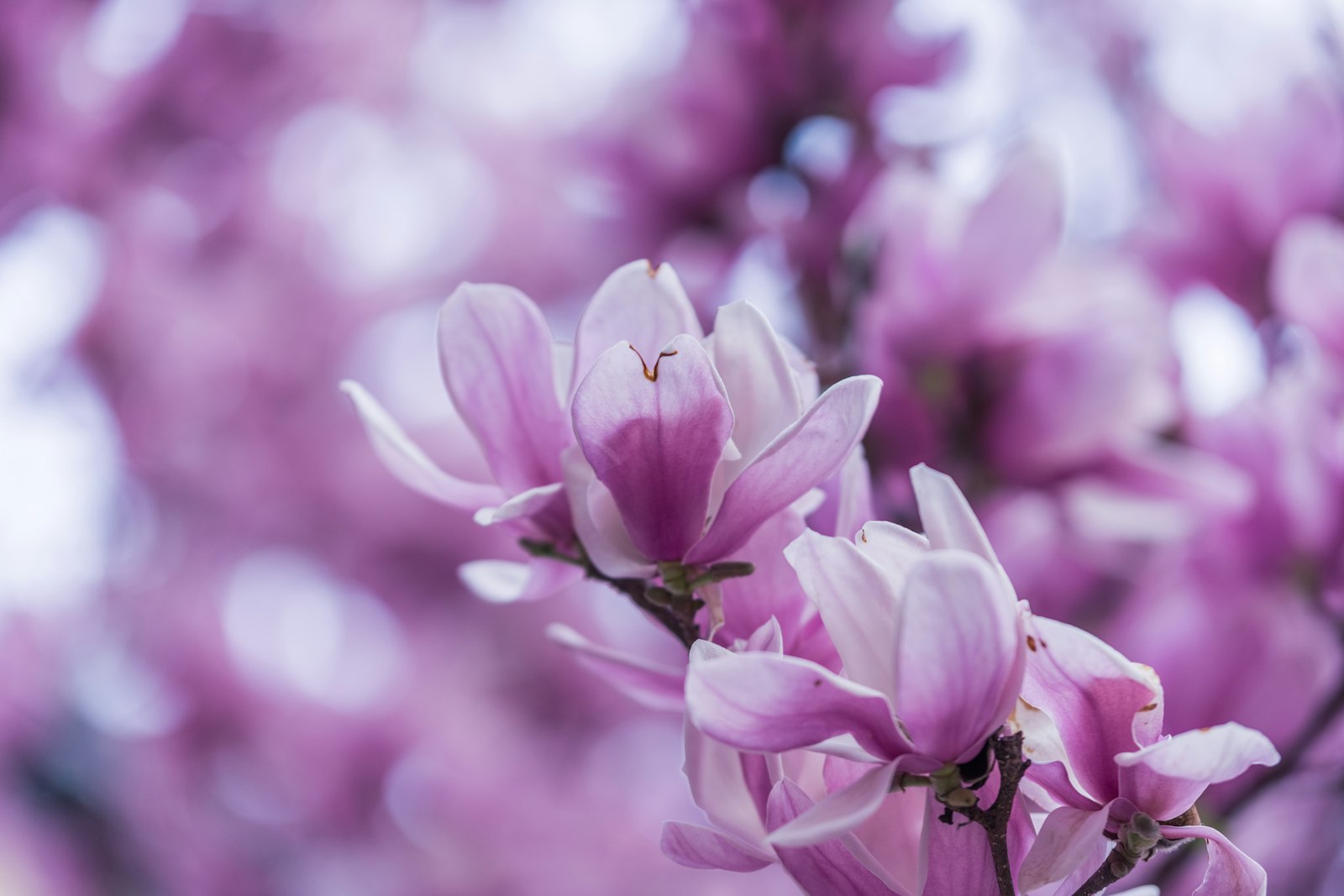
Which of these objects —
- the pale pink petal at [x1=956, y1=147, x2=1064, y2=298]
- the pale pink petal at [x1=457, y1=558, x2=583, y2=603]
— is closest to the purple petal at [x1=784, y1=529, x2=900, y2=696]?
the pale pink petal at [x1=457, y1=558, x2=583, y2=603]

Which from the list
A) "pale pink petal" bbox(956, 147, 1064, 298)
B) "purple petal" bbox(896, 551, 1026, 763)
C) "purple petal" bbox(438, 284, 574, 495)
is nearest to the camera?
"purple petal" bbox(896, 551, 1026, 763)

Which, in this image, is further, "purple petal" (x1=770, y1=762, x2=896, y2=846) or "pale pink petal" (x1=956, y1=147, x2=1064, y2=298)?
"pale pink petal" (x1=956, y1=147, x2=1064, y2=298)

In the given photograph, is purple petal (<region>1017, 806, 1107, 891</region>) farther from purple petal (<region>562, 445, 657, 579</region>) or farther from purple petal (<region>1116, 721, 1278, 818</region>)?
purple petal (<region>562, 445, 657, 579</region>)

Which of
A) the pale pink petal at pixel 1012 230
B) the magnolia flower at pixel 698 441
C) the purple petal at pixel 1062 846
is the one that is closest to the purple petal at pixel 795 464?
the magnolia flower at pixel 698 441

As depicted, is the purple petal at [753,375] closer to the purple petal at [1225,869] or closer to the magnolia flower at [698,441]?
the magnolia flower at [698,441]

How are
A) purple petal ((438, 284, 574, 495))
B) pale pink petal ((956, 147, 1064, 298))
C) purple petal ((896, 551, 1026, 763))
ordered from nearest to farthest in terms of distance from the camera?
purple petal ((896, 551, 1026, 763))
purple petal ((438, 284, 574, 495))
pale pink petal ((956, 147, 1064, 298))

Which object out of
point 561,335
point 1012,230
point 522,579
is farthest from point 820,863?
point 561,335
